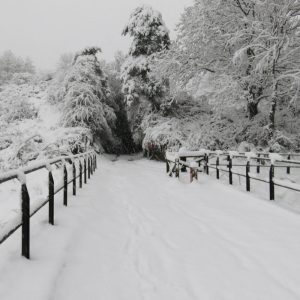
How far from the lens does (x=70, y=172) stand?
30.0 ft

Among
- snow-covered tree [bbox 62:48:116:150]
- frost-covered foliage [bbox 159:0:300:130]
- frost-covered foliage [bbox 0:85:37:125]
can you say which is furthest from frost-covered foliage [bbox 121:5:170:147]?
frost-covered foliage [bbox 0:85:37:125]

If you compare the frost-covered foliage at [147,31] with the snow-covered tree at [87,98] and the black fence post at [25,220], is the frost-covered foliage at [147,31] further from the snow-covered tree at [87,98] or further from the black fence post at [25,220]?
the black fence post at [25,220]

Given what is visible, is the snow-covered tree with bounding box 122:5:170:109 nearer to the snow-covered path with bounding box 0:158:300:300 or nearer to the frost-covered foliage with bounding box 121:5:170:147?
the frost-covered foliage with bounding box 121:5:170:147

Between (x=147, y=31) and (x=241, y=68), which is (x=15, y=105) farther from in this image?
(x=241, y=68)

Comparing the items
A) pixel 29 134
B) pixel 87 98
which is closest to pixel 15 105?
pixel 87 98

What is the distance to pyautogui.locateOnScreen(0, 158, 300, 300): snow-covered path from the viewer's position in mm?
3684

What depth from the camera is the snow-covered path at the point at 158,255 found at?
368 centimetres

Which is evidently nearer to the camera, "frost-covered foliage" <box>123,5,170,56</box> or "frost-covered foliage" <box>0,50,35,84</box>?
"frost-covered foliage" <box>123,5,170,56</box>

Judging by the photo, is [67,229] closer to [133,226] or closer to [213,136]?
[133,226]

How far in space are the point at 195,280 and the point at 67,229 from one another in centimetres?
248

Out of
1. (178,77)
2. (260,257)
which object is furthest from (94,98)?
(260,257)

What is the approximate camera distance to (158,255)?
4891 millimetres

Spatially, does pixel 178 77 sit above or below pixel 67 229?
above

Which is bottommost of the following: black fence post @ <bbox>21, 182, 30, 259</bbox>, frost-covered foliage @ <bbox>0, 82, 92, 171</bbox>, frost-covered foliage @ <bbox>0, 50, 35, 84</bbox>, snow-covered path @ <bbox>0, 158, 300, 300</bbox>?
snow-covered path @ <bbox>0, 158, 300, 300</bbox>
